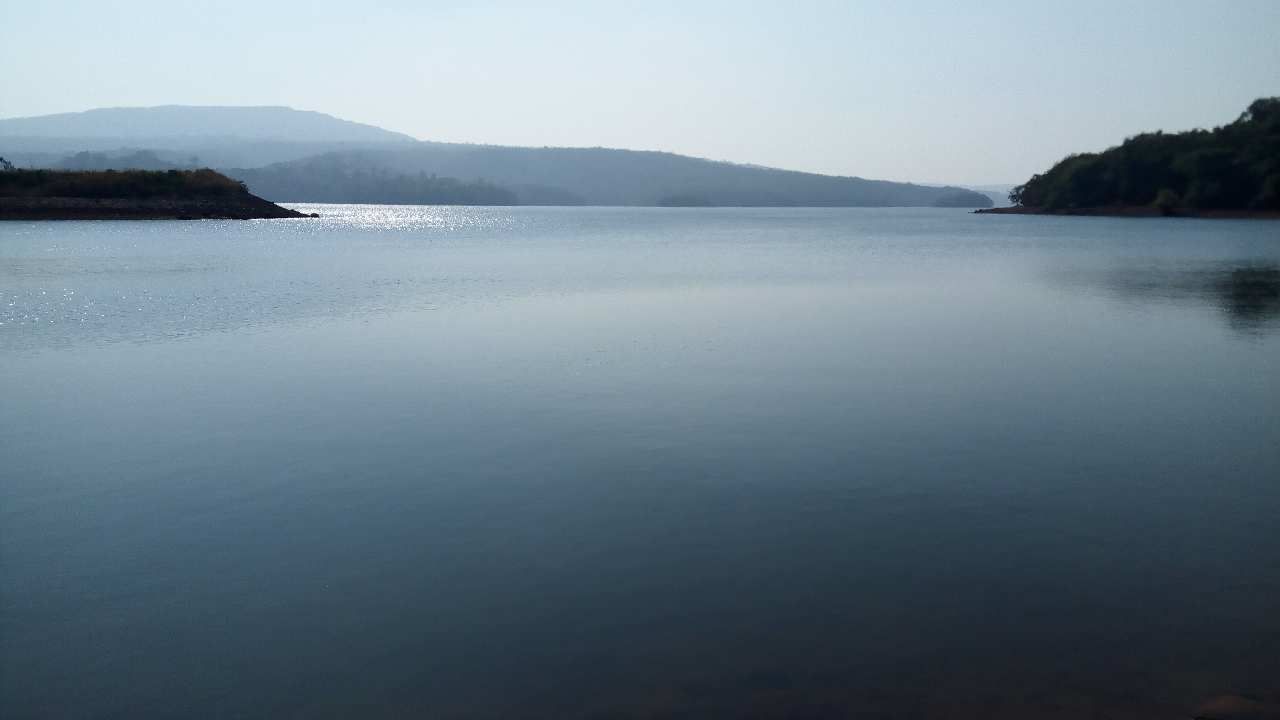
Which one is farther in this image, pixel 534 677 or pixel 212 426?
pixel 212 426

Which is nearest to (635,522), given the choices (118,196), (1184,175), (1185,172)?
(118,196)

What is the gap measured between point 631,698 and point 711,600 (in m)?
1.38

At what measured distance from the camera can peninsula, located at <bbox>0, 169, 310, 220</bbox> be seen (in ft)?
255

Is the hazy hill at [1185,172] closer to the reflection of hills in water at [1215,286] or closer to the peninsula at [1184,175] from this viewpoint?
the peninsula at [1184,175]

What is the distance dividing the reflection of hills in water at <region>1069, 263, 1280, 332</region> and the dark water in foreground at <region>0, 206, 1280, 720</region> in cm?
379

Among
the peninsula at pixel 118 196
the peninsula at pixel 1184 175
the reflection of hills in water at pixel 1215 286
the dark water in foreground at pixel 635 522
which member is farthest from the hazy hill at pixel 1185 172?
the peninsula at pixel 118 196

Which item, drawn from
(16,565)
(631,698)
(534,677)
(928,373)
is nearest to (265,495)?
(16,565)

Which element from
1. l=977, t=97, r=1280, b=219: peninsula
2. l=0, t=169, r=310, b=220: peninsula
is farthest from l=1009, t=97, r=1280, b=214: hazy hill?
l=0, t=169, r=310, b=220: peninsula

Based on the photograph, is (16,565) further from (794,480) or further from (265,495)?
(794,480)

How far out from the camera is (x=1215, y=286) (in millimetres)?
29922

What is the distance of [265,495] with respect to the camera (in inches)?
354

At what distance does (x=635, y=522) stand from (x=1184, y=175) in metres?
112

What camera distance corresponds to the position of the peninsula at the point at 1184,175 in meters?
90.9

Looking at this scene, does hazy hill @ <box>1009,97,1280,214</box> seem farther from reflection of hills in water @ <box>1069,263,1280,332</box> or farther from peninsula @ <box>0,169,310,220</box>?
peninsula @ <box>0,169,310,220</box>
